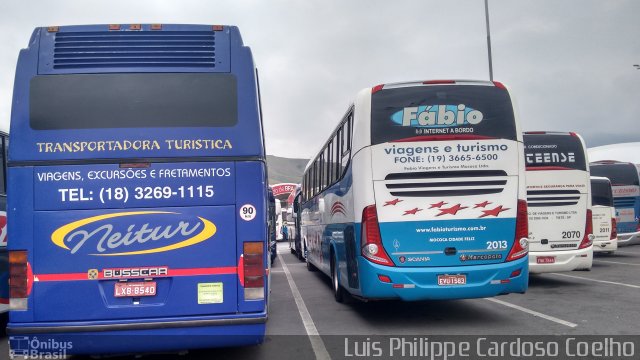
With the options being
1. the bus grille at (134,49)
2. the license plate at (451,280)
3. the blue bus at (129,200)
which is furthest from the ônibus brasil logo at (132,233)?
the license plate at (451,280)

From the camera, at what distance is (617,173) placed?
2427 centimetres

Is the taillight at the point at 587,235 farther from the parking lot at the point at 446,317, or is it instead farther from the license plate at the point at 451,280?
the license plate at the point at 451,280

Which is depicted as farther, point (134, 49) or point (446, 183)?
point (446, 183)

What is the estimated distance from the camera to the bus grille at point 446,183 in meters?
8.02

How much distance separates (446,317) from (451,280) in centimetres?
139

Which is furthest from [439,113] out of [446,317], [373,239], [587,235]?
[587,235]

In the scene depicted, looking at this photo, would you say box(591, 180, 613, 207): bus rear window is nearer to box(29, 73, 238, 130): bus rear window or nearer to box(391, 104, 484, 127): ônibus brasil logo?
box(391, 104, 484, 127): ônibus brasil logo

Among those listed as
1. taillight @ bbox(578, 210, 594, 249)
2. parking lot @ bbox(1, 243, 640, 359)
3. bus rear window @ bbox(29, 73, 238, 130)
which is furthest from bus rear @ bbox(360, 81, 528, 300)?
taillight @ bbox(578, 210, 594, 249)

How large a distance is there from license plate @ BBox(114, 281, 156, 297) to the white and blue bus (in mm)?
3358

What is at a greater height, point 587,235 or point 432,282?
point 587,235

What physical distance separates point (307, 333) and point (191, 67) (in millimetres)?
3980

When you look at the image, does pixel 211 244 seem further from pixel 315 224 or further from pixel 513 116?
pixel 315 224

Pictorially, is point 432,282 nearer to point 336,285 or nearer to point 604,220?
point 336,285

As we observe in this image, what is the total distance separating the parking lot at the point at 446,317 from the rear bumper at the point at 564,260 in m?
0.46
